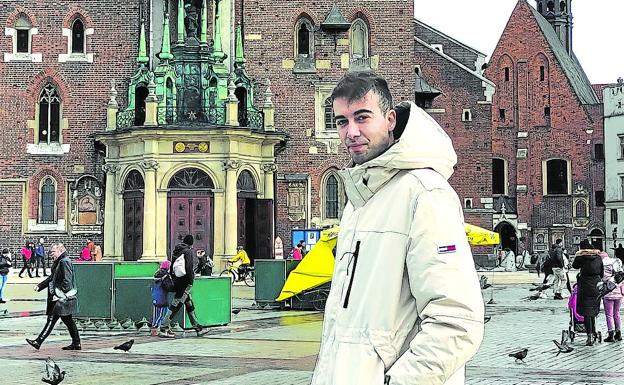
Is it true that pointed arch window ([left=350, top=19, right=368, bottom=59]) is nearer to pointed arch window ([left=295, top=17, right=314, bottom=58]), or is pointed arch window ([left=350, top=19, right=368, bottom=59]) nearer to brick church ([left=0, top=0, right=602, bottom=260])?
brick church ([left=0, top=0, right=602, bottom=260])

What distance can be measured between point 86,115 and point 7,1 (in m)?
5.31

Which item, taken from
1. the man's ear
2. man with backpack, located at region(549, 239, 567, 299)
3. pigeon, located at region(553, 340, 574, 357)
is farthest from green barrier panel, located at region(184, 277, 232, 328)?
the man's ear

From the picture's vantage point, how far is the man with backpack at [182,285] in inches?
722

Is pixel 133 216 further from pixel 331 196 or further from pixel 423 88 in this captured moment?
pixel 423 88

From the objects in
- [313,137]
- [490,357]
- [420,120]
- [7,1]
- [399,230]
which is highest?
[7,1]

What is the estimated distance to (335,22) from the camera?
1642 inches

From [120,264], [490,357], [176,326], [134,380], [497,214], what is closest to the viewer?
[134,380]

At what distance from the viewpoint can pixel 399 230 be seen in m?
3.83

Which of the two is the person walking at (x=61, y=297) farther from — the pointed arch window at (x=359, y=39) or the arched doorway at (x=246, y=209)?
the pointed arch window at (x=359, y=39)

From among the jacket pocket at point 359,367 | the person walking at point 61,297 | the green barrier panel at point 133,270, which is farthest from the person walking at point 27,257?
the jacket pocket at point 359,367

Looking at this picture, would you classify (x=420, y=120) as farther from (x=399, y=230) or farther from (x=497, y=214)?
(x=497, y=214)

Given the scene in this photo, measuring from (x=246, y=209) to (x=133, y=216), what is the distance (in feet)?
12.7

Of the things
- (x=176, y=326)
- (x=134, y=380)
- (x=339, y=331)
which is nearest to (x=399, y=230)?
(x=339, y=331)

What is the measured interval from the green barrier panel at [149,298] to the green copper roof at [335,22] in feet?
76.0
